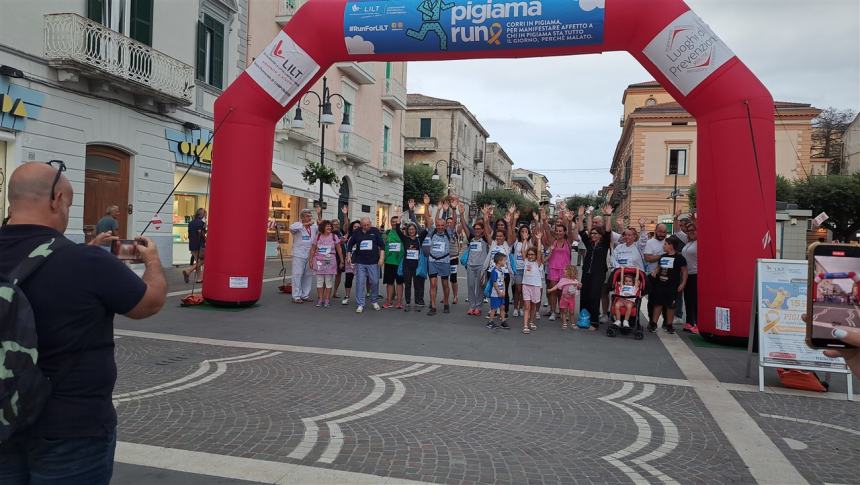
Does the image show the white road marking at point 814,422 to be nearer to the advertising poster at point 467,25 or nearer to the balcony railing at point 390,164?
the advertising poster at point 467,25

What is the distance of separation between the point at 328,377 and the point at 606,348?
4.16 metres

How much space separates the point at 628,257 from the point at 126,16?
1357 centimetres

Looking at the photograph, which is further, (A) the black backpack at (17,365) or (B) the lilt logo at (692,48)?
(B) the lilt logo at (692,48)

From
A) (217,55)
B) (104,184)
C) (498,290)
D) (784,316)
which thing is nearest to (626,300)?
(498,290)

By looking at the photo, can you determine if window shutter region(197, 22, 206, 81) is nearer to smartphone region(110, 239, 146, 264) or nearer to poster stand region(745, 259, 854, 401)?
poster stand region(745, 259, 854, 401)

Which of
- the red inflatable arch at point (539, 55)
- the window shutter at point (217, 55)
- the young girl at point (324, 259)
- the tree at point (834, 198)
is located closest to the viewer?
the red inflatable arch at point (539, 55)

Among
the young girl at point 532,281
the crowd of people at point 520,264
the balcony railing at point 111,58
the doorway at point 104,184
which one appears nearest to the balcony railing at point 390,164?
the balcony railing at point 111,58

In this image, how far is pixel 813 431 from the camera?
4844 millimetres

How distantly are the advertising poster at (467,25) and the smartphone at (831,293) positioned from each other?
670 centimetres

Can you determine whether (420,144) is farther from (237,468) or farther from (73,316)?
(73,316)

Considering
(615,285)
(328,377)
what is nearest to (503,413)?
(328,377)

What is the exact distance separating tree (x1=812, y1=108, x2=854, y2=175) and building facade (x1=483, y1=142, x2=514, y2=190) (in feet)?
116

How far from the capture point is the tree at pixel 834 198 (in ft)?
111

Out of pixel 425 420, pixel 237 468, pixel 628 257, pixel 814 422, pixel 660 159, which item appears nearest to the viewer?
pixel 237 468
